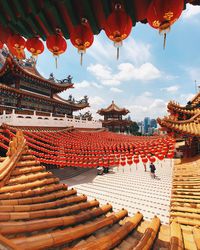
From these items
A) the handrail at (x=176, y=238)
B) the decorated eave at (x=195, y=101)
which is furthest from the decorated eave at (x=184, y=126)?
the handrail at (x=176, y=238)

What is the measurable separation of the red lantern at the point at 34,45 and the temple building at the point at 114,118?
34.0 meters

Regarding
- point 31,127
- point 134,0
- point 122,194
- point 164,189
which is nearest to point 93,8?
point 134,0

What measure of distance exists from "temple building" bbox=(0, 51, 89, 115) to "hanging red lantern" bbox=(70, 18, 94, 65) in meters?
14.4

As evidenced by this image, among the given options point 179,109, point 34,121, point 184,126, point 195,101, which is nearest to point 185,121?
point 184,126

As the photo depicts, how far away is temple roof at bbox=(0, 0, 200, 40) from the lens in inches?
88.5

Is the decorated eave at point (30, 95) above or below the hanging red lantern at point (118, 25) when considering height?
above

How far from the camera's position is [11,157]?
399cm

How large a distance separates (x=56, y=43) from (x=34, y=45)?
0.47 metres

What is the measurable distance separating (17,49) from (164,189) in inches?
362

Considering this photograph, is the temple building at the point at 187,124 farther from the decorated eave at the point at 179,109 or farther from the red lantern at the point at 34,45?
the red lantern at the point at 34,45

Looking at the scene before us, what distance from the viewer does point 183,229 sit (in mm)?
2863

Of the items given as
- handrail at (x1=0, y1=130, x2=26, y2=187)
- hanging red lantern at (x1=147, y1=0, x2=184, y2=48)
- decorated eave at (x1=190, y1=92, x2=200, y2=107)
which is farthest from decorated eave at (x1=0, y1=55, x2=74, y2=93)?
hanging red lantern at (x1=147, y1=0, x2=184, y2=48)

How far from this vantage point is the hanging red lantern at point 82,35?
8.29ft

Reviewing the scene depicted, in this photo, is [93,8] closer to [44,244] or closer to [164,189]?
[44,244]
